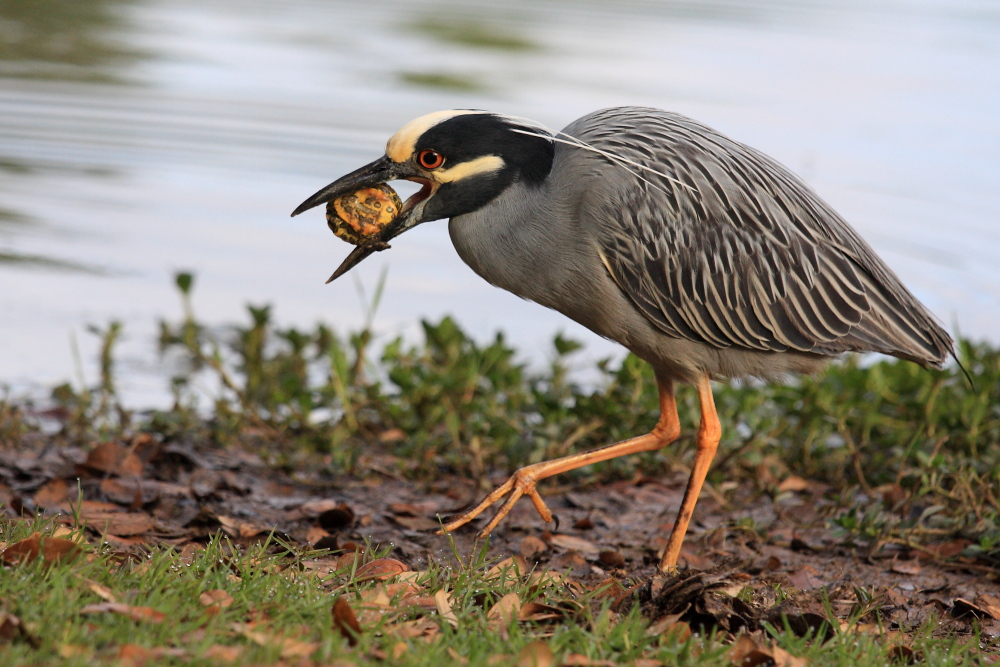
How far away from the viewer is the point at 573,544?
183 inches

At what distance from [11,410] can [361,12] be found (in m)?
14.7

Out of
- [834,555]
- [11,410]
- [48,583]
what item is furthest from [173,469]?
[834,555]

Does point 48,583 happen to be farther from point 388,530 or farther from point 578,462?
point 578,462

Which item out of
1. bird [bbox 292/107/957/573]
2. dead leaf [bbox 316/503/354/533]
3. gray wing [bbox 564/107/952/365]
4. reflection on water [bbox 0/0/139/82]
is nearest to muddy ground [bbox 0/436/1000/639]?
dead leaf [bbox 316/503/354/533]

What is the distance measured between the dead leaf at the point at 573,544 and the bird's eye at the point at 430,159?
1.56 metres

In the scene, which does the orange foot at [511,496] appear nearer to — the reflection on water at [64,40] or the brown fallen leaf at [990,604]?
the brown fallen leaf at [990,604]

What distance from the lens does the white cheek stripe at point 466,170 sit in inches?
171

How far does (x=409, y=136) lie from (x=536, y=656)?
6.90 feet

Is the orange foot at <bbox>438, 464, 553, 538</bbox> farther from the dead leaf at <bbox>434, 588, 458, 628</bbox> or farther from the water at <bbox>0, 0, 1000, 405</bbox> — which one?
the water at <bbox>0, 0, 1000, 405</bbox>

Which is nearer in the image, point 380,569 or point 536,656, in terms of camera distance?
point 536,656

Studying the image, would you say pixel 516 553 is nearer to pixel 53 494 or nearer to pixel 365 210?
pixel 365 210

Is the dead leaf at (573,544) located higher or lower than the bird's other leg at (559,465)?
lower

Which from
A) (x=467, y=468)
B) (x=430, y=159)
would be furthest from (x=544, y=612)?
(x=467, y=468)

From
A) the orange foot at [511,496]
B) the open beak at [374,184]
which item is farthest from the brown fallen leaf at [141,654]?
the open beak at [374,184]
